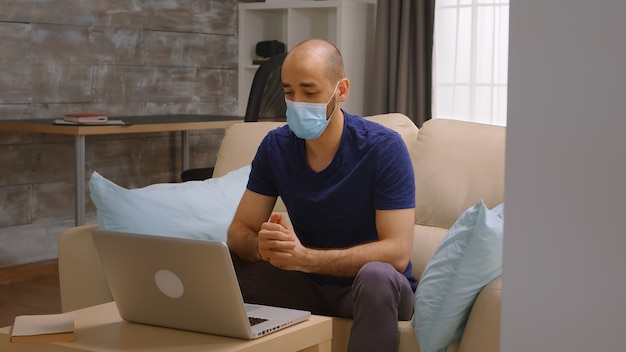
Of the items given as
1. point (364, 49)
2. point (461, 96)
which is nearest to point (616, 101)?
point (461, 96)

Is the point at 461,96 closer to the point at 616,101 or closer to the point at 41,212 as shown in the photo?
the point at 41,212

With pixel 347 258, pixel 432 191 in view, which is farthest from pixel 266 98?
pixel 347 258

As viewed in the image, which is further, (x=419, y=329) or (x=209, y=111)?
(x=209, y=111)

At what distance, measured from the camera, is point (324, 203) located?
2223 mm

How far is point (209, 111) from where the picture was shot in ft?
18.0

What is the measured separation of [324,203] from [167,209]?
0.47 meters

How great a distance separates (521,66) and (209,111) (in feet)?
17.2

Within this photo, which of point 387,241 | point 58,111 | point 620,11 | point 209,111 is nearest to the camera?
point 620,11

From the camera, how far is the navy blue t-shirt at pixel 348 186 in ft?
7.14

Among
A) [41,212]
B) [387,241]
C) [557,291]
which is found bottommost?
[41,212]

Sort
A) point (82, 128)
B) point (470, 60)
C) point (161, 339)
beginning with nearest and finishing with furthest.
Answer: point (161, 339) → point (82, 128) → point (470, 60)

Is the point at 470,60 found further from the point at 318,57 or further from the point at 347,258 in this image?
the point at 347,258

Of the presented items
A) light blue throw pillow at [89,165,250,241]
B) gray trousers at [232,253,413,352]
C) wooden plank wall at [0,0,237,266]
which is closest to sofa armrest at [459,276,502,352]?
gray trousers at [232,253,413,352]

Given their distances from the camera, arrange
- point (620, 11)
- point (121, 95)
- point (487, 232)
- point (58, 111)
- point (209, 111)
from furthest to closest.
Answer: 1. point (209, 111)
2. point (121, 95)
3. point (58, 111)
4. point (487, 232)
5. point (620, 11)
